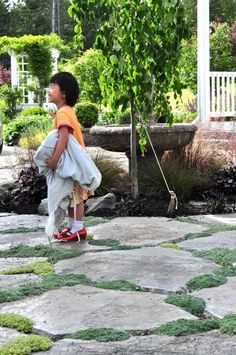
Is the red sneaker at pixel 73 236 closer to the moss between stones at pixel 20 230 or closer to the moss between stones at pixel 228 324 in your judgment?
the moss between stones at pixel 20 230

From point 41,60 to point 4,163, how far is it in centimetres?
1212

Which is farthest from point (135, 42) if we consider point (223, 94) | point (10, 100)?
point (10, 100)

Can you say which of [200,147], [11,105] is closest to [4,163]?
[200,147]

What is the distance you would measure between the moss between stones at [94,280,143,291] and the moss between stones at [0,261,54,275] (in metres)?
0.46

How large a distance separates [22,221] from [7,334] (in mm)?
3235

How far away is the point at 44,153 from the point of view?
16.5 ft

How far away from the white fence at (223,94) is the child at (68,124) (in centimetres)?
844

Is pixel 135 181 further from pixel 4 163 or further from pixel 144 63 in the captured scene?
pixel 4 163

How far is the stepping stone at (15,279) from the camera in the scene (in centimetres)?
385

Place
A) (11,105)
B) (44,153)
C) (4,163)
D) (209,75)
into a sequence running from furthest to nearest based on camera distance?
(11,105) < (209,75) < (4,163) < (44,153)

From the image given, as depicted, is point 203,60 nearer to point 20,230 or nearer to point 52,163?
point 20,230

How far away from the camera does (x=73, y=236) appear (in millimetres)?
5082

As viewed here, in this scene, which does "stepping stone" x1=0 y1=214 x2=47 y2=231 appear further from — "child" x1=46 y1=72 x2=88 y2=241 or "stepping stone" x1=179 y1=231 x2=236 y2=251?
"stepping stone" x1=179 y1=231 x2=236 y2=251

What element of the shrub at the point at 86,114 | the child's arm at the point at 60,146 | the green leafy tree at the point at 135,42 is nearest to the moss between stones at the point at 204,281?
the child's arm at the point at 60,146
